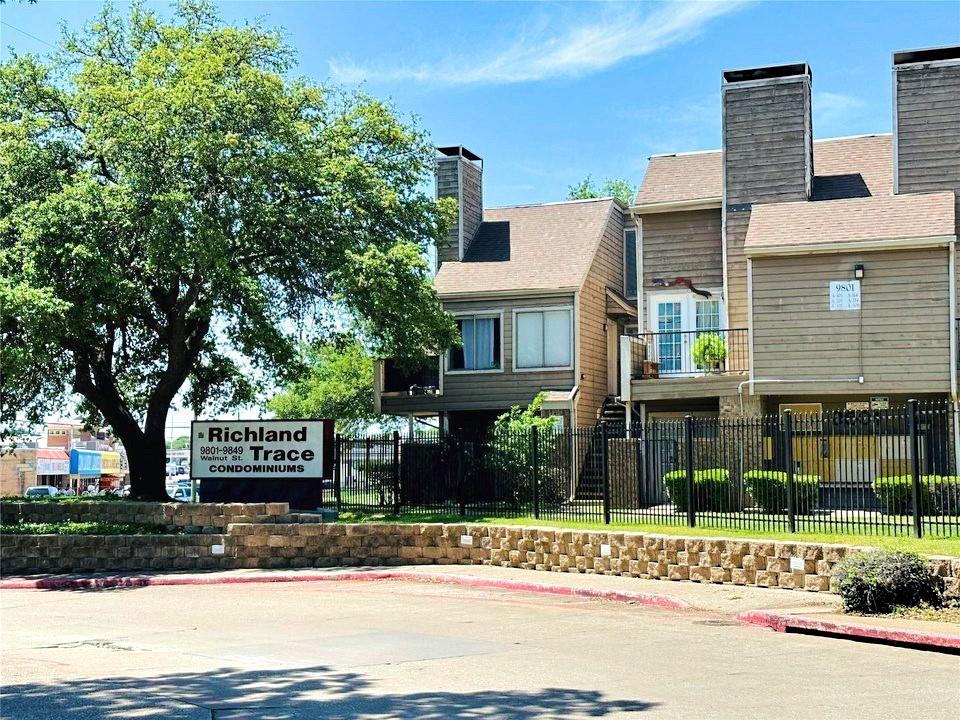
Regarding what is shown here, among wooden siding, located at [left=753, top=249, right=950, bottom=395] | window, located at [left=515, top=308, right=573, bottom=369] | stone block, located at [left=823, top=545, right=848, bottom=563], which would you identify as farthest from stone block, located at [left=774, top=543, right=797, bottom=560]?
window, located at [left=515, top=308, right=573, bottom=369]

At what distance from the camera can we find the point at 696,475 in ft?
69.2

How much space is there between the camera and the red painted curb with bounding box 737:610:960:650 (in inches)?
468

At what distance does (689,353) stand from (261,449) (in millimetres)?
11032

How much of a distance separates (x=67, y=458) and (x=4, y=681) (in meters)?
77.2

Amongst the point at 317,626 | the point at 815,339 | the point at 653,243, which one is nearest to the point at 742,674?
the point at 317,626

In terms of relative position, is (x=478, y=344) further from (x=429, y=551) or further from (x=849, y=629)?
(x=849, y=629)

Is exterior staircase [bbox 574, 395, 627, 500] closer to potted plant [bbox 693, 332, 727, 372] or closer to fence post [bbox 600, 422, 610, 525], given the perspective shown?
fence post [bbox 600, 422, 610, 525]

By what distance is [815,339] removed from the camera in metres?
26.2

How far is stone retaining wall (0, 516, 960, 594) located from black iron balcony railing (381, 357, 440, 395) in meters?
11.1

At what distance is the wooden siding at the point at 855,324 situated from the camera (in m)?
25.5

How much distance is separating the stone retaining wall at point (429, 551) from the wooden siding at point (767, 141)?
505 inches

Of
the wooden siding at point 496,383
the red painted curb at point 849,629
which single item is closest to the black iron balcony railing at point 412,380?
the wooden siding at point 496,383

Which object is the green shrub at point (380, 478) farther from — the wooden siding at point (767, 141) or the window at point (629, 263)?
the window at point (629, 263)

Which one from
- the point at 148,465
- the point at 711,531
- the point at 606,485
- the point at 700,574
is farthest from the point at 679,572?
the point at 148,465
